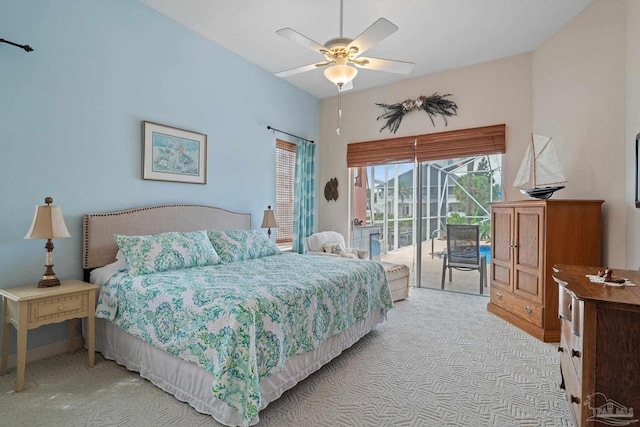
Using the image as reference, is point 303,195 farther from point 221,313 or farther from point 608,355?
point 608,355

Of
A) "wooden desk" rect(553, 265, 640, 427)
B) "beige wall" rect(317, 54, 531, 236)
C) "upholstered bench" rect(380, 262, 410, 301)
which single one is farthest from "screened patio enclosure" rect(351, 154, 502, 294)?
"wooden desk" rect(553, 265, 640, 427)

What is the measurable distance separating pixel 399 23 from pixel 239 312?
3285mm

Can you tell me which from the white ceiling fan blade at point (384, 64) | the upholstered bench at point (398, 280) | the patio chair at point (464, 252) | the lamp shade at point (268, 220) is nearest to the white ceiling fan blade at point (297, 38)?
the white ceiling fan blade at point (384, 64)

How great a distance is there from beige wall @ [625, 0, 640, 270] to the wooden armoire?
0.86ft

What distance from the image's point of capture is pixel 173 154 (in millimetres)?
3512

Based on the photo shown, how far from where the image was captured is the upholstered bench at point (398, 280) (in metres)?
4.18

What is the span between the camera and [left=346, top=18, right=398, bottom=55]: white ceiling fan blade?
7.04ft

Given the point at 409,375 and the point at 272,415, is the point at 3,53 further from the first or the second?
the point at 409,375

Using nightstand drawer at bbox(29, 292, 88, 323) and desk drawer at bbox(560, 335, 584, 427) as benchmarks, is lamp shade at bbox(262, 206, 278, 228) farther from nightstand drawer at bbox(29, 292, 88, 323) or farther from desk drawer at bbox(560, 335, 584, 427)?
desk drawer at bbox(560, 335, 584, 427)

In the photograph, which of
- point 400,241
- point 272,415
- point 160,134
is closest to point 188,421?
point 272,415

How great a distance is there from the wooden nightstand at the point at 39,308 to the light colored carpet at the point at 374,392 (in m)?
0.20

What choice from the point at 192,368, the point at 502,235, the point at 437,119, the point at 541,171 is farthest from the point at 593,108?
the point at 192,368

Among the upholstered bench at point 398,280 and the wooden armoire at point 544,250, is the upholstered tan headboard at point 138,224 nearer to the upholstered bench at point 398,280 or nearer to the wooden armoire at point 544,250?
the upholstered bench at point 398,280

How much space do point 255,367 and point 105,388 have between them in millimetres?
1232
